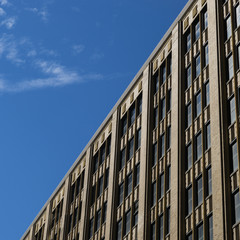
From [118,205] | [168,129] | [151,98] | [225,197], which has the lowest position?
[225,197]

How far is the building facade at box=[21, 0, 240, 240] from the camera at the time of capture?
36594mm

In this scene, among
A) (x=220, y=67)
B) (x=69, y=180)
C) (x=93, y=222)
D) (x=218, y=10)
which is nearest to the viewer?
(x=220, y=67)

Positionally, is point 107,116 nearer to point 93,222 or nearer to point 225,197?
point 93,222

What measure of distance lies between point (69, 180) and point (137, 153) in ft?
47.5

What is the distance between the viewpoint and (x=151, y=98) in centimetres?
4931

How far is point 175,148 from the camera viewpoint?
138 ft

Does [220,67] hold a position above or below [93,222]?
above

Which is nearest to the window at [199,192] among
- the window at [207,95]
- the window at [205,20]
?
the window at [207,95]

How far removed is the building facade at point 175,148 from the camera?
36.6m

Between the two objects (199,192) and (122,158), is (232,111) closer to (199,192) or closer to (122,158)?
(199,192)

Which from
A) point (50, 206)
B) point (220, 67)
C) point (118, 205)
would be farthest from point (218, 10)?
point (50, 206)

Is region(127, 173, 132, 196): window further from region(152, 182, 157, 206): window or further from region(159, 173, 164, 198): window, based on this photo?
region(159, 173, 164, 198): window

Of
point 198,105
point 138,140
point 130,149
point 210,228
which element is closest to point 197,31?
point 198,105

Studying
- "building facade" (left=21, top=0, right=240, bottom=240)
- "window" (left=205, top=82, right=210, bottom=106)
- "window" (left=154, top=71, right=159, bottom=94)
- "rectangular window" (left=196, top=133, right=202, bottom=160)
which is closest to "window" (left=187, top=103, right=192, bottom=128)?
"building facade" (left=21, top=0, right=240, bottom=240)
